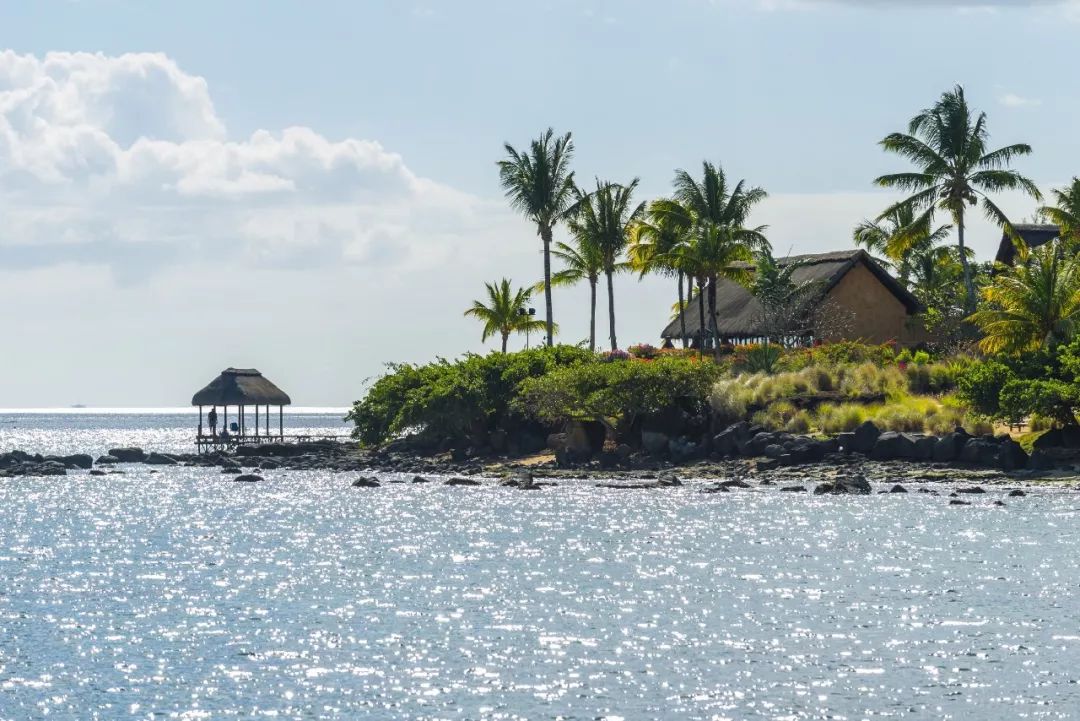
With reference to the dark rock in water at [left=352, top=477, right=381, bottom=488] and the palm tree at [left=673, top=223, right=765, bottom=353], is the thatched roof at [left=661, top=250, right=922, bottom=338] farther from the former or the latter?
the dark rock in water at [left=352, top=477, right=381, bottom=488]

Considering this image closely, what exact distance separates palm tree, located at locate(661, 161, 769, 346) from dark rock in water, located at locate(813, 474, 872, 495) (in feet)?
69.9

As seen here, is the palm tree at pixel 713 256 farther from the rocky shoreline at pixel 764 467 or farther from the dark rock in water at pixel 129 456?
the dark rock in water at pixel 129 456

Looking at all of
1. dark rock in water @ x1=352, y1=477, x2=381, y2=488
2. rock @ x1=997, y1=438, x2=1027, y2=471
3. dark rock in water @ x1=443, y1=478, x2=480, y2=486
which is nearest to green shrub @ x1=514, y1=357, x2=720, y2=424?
dark rock in water @ x1=443, y1=478, x2=480, y2=486

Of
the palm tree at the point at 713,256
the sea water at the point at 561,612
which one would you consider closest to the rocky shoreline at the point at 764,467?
the sea water at the point at 561,612

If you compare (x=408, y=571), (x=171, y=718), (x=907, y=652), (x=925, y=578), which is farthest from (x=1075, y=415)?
(x=171, y=718)

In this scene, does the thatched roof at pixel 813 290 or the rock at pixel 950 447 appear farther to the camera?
the thatched roof at pixel 813 290

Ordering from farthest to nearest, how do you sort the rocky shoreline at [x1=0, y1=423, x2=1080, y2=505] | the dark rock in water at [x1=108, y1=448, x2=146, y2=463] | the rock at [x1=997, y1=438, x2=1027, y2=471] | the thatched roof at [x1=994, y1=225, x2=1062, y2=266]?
the thatched roof at [x1=994, y1=225, x2=1062, y2=266]
the dark rock in water at [x1=108, y1=448, x2=146, y2=463]
the rock at [x1=997, y1=438, x2=1027, y2=471]
the rocky shoreline at [x1=0, y1=423, x2=1080, y2=505]

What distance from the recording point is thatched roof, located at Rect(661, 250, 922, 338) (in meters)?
68.4

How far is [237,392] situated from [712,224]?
2455 cm

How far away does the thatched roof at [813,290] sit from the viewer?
68375mm

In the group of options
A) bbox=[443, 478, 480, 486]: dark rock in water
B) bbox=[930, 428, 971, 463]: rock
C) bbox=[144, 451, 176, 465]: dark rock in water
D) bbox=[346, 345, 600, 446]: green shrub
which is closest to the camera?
bbox=[930, 428, 971, 463]: rock

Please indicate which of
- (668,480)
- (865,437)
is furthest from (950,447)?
(668,480)

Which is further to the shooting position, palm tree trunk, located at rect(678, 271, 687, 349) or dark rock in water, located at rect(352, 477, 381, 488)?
palm tree trunk, located at rect(678, 271, 687, 349)

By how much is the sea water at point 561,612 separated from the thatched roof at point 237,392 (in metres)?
31.1
